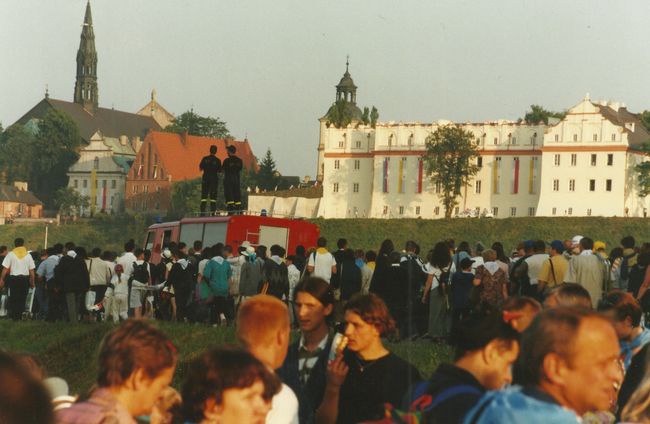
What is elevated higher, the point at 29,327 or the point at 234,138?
the point at 234,138

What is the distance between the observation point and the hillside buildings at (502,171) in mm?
119688

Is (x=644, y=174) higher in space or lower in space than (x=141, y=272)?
higher

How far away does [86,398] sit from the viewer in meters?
Answer: 5.51

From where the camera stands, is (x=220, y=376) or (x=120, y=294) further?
(x=120, y=294)

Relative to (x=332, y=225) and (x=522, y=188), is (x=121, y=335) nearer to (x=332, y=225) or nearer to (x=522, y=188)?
(x=332, y=225)

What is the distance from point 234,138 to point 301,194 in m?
39.1

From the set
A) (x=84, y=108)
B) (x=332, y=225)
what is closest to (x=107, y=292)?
(x=332, y=225)

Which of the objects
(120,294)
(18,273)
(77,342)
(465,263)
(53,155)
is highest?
(53,155)

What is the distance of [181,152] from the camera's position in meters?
155

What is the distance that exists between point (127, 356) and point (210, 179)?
25.3m

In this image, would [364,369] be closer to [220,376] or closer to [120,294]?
[220,376]

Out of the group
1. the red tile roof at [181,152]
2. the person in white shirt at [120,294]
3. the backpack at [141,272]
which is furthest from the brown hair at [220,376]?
the red tile roof at [181,152]

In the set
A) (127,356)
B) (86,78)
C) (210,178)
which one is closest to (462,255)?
(210,178)

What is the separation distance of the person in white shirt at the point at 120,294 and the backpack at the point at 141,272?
475mm
